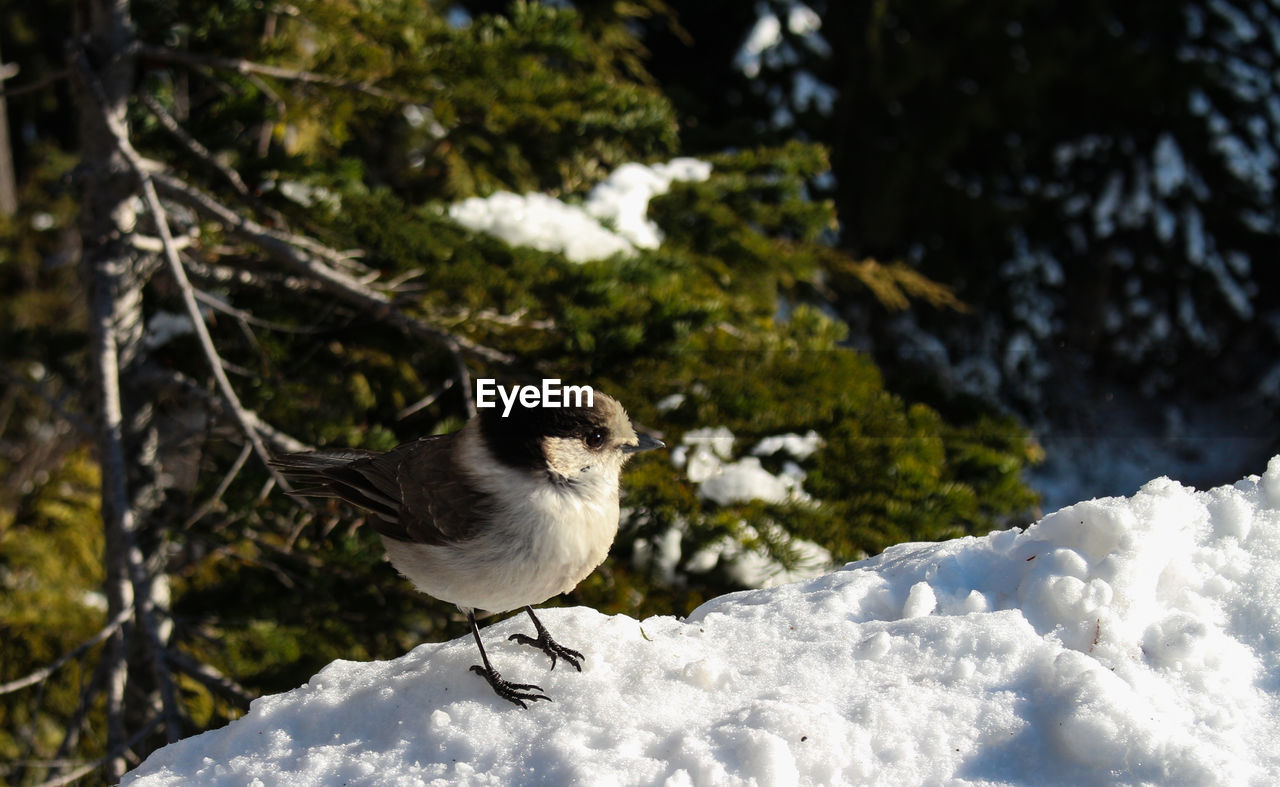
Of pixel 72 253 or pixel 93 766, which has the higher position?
pixel 93 766

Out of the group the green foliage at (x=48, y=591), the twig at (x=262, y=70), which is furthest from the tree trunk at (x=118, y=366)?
the green foliage at (x=48, y=591)

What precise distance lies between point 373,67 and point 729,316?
1618 millimetres

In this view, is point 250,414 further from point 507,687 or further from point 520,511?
point 507,687

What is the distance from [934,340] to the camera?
7.40 metres

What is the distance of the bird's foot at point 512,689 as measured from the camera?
6.70 ft

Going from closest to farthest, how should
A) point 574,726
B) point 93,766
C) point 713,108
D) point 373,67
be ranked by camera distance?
point 574,726
point 93,766
point 373,67
point 713,108

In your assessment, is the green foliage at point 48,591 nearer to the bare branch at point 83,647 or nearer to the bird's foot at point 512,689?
the bare branch at point 83,647

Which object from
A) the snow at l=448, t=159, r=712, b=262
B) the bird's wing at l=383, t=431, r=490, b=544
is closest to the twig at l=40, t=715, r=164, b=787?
the bird's wing at l=383, t=431, r=490, b=544

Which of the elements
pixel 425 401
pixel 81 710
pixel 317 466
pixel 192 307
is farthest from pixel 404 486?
pixel 81 710

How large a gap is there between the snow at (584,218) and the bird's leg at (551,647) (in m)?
1.64

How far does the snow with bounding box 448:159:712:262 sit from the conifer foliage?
0.13 m

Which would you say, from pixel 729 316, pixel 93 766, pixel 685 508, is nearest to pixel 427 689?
pixel 685 508

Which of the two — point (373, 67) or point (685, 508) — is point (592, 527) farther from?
point (373, 67)

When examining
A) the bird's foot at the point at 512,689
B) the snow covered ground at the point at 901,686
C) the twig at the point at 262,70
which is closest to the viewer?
the snow covered ground at the point at 901,686
